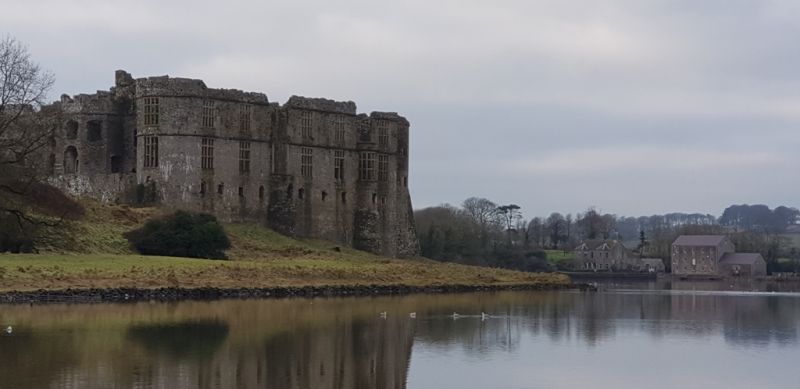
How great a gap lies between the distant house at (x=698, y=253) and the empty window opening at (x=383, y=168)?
78.0 m

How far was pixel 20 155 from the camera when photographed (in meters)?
52.0

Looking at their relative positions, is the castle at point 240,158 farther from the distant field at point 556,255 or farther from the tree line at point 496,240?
the distant field at point 556,255

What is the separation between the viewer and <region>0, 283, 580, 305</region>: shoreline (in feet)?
143

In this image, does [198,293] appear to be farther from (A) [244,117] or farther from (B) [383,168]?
(B) [383,168]

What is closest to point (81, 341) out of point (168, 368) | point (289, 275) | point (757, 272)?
point (168, 368)

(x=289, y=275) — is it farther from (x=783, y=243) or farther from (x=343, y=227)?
(x=783, y=243)

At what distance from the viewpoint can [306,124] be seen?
7969 cm

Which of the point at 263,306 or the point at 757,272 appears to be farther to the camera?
the point at 757,272

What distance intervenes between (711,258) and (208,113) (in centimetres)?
9622

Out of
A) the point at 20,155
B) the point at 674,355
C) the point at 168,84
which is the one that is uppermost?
the point at 168,84

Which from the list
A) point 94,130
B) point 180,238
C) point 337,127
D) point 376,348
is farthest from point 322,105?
point 376,348

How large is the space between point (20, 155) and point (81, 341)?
23034 mm

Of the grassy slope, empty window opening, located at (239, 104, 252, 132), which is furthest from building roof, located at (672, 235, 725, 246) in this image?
empty window opening, located at (239, 104, 252, 132)

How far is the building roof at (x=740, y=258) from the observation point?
15050 cm
